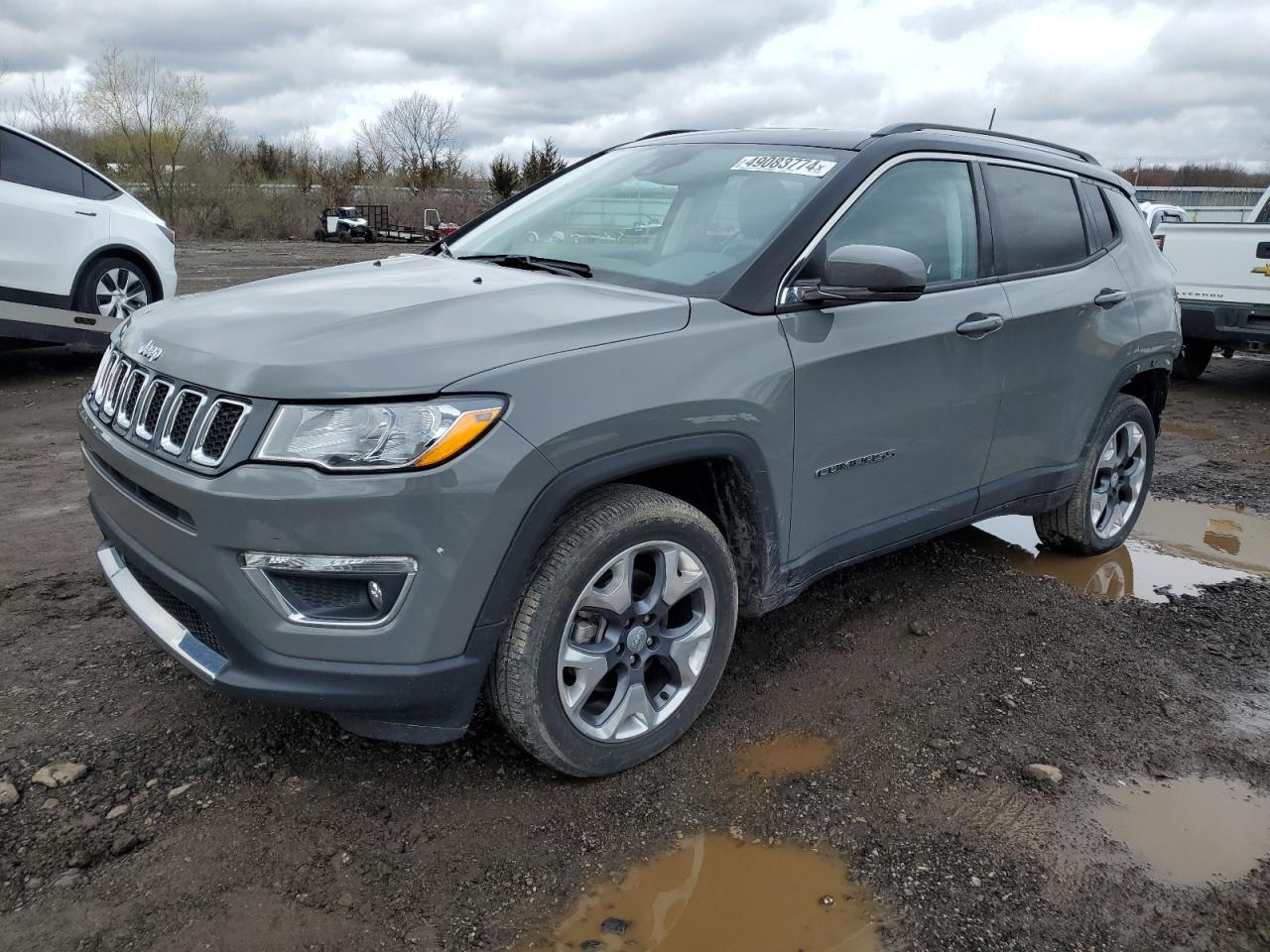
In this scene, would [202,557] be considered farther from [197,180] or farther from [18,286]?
[197,180]

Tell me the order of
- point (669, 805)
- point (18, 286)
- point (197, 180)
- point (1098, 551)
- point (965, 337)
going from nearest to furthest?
1. point (669, 805)
2. point (965, 337)
3. point (1098, 551)
4. point (18, 286)
5. point (197, 180)

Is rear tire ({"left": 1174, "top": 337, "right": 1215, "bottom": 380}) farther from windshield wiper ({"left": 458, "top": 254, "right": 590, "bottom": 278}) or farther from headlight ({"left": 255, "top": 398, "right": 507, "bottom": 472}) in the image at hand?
headlight ({"left": 255, "top": 398, "right": 507, "bottom": 472})

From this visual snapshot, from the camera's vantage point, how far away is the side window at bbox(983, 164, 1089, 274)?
3.83 m

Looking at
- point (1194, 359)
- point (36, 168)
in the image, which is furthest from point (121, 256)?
point (1194, 359)

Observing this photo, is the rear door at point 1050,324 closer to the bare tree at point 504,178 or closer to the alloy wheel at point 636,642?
the alloy wheel at point 636,642

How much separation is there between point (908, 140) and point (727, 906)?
8.32ft

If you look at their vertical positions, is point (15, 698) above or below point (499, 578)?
below

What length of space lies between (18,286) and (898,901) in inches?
287

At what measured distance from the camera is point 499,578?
2.40m

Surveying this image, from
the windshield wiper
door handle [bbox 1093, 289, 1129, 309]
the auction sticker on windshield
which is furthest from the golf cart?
the auction sticker on windshield

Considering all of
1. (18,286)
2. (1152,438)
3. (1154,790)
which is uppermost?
(18,286)

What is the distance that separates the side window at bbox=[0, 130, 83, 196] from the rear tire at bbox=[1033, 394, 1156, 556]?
726cm

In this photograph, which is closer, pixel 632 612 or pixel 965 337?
pixel 632 612

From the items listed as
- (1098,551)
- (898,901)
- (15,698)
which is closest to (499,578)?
(898,901)
